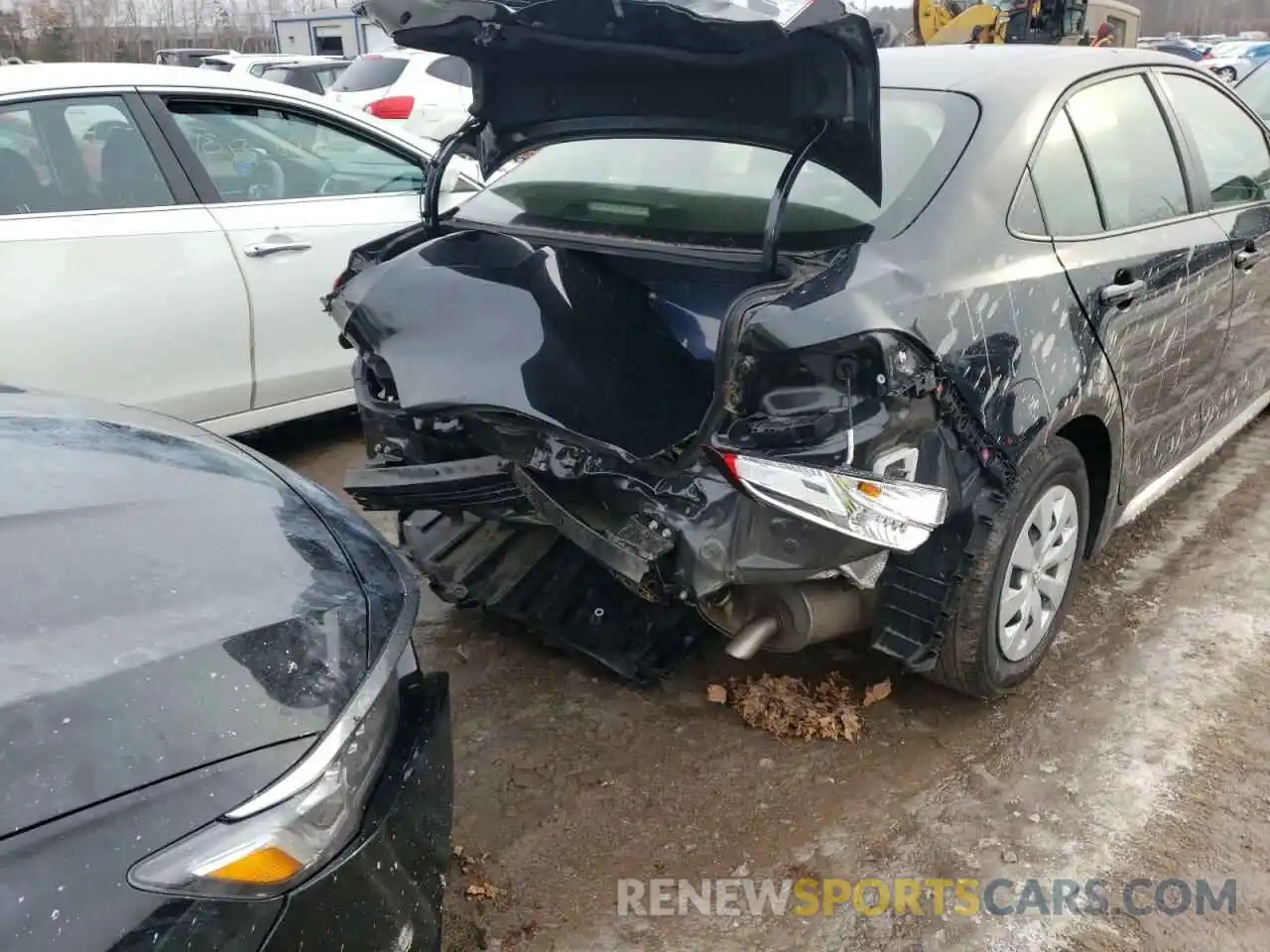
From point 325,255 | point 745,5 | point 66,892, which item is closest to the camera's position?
point 66,892

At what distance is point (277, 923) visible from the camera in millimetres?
1369

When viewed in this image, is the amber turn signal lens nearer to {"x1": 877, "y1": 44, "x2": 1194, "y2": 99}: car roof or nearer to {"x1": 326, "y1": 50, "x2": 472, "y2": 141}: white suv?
{"x1": 877, "y1": 44, "x2": 1194, "y2": 99}: car roof

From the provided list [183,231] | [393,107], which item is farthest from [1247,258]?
[393,107]

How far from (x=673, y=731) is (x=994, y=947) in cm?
96

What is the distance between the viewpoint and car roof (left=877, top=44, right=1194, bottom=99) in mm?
2730

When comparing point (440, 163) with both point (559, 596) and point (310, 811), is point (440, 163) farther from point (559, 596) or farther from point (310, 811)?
point (310, 811)

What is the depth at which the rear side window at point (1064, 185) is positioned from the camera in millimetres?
2652

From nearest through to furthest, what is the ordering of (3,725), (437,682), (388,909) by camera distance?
(3,725)
(388,909)
(437,682)

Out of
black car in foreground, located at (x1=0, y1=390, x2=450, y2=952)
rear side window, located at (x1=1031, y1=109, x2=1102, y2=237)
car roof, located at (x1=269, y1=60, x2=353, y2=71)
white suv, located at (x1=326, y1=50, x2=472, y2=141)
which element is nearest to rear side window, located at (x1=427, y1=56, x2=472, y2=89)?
white suv, located at (x1=326, y1=50, x2=472, y2=141)

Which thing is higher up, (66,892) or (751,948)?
(66,892)

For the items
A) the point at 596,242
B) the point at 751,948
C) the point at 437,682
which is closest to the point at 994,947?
the point at 751,948

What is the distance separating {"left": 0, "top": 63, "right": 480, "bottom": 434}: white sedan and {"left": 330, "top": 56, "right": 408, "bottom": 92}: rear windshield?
7.11 meters

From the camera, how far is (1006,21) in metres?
11.2

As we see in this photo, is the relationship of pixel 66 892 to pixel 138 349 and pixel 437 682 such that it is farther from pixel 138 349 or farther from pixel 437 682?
pixel 138 349
